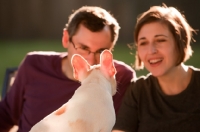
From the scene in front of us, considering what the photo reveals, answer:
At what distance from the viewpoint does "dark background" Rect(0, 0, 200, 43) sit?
473 centimetres

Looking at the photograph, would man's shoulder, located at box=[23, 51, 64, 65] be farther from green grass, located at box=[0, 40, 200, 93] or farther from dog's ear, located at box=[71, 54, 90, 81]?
green grass, located at box=[0, 40, 200, 93]

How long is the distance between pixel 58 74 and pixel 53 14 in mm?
3474

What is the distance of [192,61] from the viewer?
14.7 ft

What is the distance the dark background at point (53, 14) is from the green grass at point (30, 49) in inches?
5.4

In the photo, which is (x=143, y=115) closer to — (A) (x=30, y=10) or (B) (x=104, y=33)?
(B) (x=104, y=33)

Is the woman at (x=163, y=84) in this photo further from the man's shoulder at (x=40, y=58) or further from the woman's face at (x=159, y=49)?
the man's shoulder at (x=40, y=58)

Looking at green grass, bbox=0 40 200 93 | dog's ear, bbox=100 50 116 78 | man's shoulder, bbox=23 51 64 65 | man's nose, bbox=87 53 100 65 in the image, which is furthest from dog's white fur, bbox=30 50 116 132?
green grass, bbox=0 40 200 93

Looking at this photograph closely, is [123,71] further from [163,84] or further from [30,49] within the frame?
[30,49]

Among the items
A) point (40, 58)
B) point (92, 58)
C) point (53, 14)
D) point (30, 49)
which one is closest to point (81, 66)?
point (92, 58)

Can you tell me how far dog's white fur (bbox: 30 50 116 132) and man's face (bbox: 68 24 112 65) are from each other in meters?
0.43

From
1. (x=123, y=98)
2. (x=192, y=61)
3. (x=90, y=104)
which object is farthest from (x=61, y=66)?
(x=192, y=61)

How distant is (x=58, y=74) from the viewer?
6.12 feet

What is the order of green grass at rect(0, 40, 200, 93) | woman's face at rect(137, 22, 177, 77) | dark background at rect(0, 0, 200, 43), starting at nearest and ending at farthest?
woman's face at rect(137, 22, 177, 77) → green grass at rect(0, 40, 200, 93) → dark background at rect(0, 0, 200, 43)

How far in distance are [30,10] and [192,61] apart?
2405 mm
